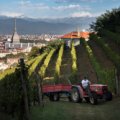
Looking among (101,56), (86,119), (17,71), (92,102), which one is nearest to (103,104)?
(92,102)

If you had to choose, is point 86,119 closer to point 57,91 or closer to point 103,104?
point 103,104

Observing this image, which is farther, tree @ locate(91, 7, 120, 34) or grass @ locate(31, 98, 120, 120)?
tree @ locate(91, 7, 120, 34)

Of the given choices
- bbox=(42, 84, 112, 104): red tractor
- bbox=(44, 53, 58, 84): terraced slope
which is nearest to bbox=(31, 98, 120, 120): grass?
bbox=(42, 84, 112, 104): red tractor

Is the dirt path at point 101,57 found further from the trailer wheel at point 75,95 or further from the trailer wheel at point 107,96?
the trailer wheel at point 107,96

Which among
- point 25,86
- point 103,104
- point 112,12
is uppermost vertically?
point 112,12

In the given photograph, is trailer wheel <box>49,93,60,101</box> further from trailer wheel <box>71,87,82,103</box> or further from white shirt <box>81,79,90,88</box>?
white shirt <box>81,79,90,88</box>

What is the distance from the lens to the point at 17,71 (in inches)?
662

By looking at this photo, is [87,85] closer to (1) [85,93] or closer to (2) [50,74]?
(1) [85,93]

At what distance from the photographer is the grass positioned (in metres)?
18.4

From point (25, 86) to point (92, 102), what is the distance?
325 inches

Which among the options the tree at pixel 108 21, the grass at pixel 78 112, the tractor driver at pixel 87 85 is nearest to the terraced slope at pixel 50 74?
the tractor driver at pixel 87 85

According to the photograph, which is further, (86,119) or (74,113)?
(74,113)

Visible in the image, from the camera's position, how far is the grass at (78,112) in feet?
60.5

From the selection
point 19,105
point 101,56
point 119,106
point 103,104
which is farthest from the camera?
point 101,56
